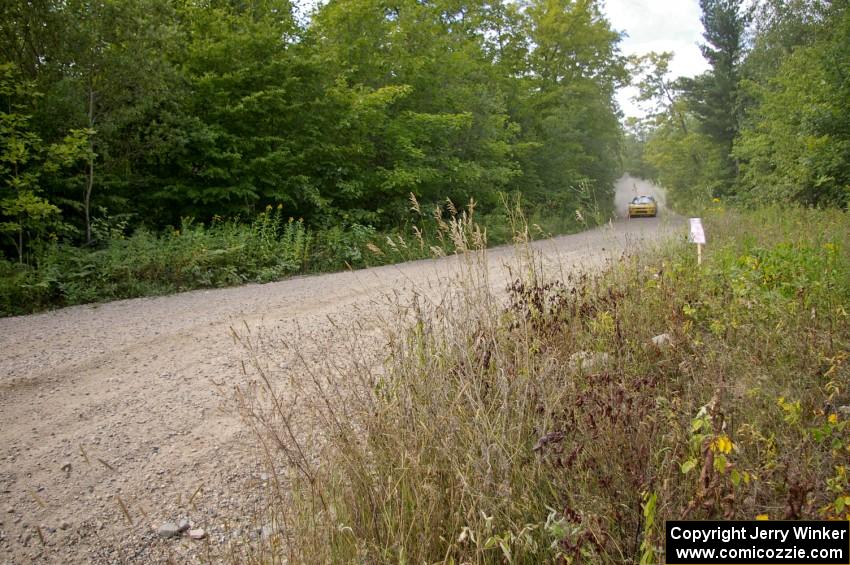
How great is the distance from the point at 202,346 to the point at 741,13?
117 feet

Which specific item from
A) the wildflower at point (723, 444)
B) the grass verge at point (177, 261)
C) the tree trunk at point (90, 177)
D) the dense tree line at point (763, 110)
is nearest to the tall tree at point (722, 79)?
the dense tree line at point (763, 110)

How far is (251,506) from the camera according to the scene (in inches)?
109

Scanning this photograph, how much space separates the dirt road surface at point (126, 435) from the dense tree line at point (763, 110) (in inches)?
370

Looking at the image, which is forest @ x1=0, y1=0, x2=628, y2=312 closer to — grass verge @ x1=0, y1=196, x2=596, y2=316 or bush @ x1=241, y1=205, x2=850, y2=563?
grass verge @ x1=0, y1=196, x2=596, y2=316

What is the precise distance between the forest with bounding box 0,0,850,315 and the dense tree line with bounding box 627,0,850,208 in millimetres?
132

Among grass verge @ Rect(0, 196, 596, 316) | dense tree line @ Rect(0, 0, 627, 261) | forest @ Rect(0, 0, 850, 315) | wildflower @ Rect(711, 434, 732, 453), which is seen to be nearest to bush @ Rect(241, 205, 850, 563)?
wildflower @ Rect(711, 434, 732, 453)

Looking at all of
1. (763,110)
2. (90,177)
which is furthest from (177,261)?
(763,110)

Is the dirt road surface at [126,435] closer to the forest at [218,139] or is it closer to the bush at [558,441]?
the bush at [558,441]

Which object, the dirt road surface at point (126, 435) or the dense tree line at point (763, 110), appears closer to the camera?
the dirt road surface at point (126, 435)

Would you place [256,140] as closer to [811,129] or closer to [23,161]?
[23,161]

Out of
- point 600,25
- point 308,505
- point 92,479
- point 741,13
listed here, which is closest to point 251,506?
point 308,505

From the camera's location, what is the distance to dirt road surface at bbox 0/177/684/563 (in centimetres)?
261

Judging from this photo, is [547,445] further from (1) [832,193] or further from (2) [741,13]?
(2) [741,13]

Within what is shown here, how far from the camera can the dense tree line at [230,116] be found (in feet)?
29.5
